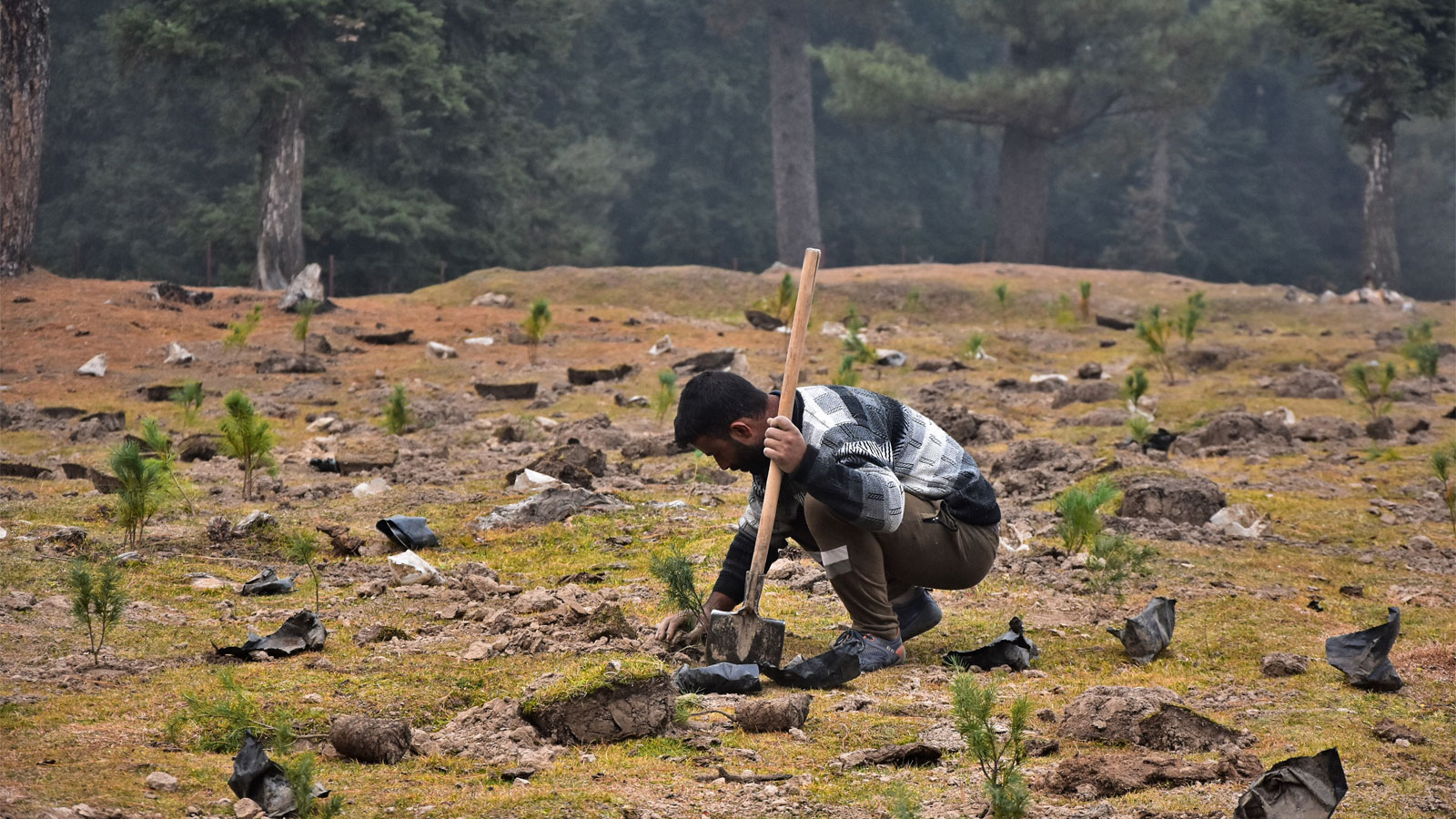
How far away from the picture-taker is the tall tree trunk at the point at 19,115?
1892 centimetres

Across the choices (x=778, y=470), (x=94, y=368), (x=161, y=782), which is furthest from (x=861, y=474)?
(x=94, y=368)

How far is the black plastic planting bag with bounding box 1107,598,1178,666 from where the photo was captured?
179 inches

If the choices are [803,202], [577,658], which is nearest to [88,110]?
[803,202]

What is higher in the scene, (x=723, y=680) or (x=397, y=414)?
(x=723, y=680)

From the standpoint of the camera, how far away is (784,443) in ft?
13.1

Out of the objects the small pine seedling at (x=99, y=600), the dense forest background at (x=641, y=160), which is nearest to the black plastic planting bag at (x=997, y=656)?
the small pine seedling at (x=99, y=600)

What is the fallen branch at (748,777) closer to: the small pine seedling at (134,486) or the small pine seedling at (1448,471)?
the small pine seedling at (134,486)

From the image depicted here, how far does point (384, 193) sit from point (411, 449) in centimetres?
1895

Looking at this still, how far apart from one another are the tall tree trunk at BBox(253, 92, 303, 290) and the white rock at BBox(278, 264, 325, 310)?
5.44 m

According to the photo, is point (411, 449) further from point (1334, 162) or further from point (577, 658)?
point (1334, 162)

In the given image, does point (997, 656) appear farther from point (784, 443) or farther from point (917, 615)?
point (784, 443)

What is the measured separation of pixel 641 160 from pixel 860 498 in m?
32.8

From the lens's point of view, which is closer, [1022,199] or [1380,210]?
[1380,210]

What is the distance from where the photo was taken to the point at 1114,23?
30531 millimetres
